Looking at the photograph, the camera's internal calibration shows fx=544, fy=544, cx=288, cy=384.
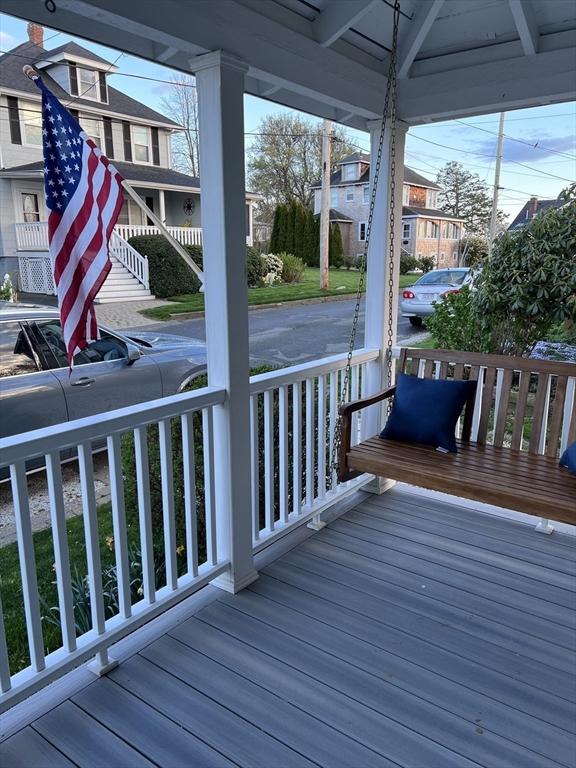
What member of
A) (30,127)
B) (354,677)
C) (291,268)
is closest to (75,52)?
(30,127)

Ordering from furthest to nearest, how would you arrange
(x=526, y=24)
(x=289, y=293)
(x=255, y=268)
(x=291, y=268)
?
(x=291, y=268), (x=289, y=293), (x=255, y=268), (x=526, y=24)

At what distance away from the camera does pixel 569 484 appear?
2234 mm

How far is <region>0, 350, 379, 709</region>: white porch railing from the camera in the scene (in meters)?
1.68

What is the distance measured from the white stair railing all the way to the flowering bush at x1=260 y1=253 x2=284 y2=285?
1.46 metres

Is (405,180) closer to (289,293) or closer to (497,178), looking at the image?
(497,178)

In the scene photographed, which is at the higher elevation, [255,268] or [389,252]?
[389,252]

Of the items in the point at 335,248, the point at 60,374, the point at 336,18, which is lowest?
the point at 60,374

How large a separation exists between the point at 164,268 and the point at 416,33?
19.0 feet

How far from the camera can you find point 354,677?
191cm

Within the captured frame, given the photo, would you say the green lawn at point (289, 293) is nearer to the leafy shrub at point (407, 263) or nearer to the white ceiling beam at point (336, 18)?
the leafy shrub at point (407, 263)

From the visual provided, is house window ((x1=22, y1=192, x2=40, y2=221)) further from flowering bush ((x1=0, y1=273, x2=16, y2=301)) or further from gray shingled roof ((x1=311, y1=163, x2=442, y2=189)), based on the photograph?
gray shingled roof ((x1=311, y1=163, x2=442, y2=189))

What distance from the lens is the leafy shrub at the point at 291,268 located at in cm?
686

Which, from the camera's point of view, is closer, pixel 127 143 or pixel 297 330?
pixel 297 330

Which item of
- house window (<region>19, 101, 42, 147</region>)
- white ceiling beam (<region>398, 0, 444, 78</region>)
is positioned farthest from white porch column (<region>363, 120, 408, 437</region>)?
house window (<region>19, 101, 42, 147</region>)
